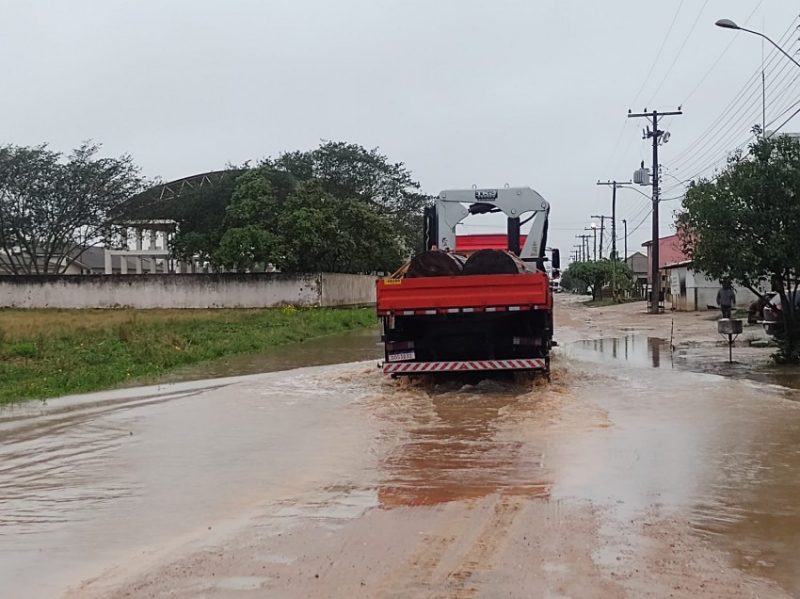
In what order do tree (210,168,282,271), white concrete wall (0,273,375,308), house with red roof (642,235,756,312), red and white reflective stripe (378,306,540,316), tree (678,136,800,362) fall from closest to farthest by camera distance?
red and white reflective stripe (378,306,540,316) → tree (678,136,800,362) → house with red roof (642,235,756,312) → tree (210,168,282,271) → white concrete wall (0,273,375,308)

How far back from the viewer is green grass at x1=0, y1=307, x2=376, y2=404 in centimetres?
1459

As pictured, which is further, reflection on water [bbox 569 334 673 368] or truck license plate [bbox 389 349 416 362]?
reflection on water [bbox 569 334 673 368]

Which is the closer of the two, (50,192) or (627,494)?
(627,494)

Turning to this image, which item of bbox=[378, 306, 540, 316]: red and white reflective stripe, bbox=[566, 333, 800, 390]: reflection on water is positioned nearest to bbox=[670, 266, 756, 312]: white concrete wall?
bbox=[566, 333, 800, 390]: reflection on water

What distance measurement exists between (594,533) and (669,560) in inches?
24.9

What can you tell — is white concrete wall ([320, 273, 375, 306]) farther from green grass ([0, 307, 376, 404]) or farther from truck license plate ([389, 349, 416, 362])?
truck license plate ([389, 349, 416, 362])

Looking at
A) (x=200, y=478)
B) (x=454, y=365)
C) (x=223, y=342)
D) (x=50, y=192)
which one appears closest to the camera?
(x=200, y=478)

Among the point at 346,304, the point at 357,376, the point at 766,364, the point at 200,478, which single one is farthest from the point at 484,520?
the point at 346,304

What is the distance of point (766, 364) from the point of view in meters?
15.4

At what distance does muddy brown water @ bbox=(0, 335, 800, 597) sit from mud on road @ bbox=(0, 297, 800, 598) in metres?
0.03

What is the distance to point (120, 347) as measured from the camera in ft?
66.5

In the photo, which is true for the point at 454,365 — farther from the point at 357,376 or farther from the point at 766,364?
the point at 766,364

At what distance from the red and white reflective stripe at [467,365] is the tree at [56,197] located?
131 feet

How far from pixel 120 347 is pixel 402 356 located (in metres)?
10.3
